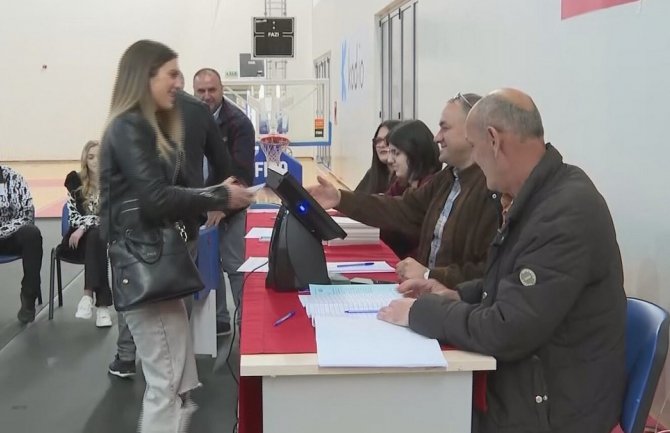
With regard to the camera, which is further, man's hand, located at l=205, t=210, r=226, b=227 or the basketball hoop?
the basketball hoop

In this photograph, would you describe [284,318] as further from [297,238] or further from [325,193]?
[325,193]

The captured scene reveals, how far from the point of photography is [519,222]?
145 centimetres

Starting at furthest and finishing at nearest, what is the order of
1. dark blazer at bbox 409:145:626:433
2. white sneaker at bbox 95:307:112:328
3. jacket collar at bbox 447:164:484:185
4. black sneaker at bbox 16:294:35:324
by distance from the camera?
black sneaker at bbox 16:294:35:324 → white sneaker at bbox 95:307:112:328 → jacket collar at bbox 447:164:484:185 → dark blazer at bbox 409:145:626:433

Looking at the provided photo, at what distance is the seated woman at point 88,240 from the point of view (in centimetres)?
387

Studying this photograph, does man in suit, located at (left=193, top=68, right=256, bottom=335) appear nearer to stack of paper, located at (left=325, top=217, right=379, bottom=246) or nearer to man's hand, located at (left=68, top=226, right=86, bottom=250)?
man's hand, located at (left=68, top=226, right=86, bottom=250)

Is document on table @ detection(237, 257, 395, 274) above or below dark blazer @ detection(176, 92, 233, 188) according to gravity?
below

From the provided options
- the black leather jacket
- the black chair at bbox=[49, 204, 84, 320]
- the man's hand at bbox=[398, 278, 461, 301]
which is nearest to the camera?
the man's hand at bbox=[398, 278, 461, 301]

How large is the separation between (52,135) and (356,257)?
467 inches

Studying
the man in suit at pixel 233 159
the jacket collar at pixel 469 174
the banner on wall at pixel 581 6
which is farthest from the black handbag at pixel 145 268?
the banner on wall at pixel 581 6

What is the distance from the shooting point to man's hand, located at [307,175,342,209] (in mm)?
2426

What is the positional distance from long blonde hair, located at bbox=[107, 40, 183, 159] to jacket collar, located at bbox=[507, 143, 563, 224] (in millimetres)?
1056

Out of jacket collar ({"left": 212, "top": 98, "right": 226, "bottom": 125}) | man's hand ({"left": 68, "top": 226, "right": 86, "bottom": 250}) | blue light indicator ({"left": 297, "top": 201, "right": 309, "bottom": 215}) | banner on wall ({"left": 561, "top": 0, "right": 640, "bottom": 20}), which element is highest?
banner on wall ({"left": 561, "top": 0, "right": 640, "bottom": 20})

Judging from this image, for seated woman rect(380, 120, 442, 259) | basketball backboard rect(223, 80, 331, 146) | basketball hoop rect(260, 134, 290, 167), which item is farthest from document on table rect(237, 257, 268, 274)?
basketball backboard rect(223, 80, 331, 146)

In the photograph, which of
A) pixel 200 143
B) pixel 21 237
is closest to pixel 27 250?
pixel 21 237
